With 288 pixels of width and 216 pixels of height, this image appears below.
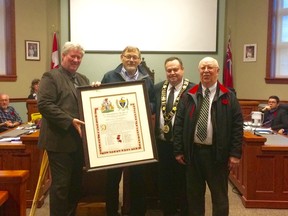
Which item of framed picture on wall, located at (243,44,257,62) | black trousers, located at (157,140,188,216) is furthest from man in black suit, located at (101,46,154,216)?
framed picture on wall, located at (243,44,257,62)

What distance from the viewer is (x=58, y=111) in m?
2.39

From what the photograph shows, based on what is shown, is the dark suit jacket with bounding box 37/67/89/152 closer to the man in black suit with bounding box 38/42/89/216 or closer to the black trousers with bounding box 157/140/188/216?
the man in black suit with bounding box 38/42/89/216

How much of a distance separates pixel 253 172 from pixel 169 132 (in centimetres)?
129

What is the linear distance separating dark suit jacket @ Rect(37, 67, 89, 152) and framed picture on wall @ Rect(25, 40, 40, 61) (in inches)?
219

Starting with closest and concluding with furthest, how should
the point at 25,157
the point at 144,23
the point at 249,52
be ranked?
1. the point at 25,157
2. the point at 144,23
3. the point at 249,52

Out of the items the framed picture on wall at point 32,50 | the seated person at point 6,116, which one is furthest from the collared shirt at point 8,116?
the framed picture on wall at point 32,50

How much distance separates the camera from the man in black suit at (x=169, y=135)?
2.85 meters

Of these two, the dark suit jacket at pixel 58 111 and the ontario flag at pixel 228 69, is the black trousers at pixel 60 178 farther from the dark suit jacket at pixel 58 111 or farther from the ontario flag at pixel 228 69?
the ontario flag at pixel 228 69

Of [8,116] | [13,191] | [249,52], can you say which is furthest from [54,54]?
[13,191]

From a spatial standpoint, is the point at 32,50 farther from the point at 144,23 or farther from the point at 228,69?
the point at 228,69

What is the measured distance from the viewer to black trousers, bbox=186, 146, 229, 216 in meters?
2.52

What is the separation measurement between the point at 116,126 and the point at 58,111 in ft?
1.44

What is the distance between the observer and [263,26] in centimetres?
741

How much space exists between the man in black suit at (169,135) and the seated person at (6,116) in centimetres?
340
